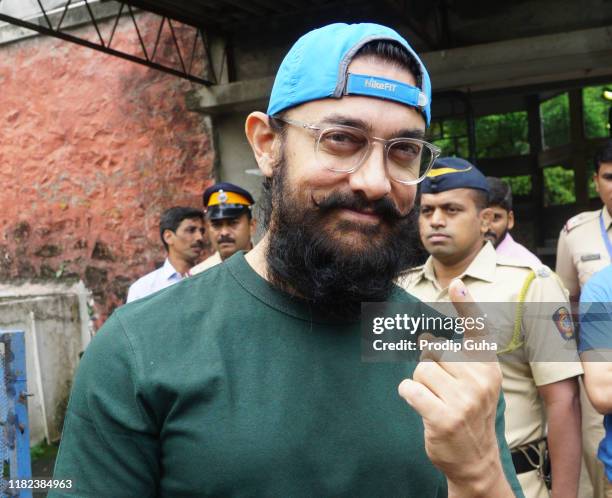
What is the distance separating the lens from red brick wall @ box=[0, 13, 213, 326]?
6.23 meters

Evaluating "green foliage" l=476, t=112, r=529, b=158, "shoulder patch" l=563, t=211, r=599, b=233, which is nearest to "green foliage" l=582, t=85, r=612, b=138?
"green foliage" l=476, t=112, r=529, b=158

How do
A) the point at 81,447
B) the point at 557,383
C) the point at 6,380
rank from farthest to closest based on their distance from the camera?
the point at 6,380 < the point at 557,383 < the point at 81,447

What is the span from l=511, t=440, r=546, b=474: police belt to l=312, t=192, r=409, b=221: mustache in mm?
1608

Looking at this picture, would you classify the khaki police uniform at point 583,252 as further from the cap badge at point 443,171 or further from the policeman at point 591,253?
the cap badge at point 443,171

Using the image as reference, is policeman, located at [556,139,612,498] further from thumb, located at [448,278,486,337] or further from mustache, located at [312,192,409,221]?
thumb, located at [448,278,486,337]

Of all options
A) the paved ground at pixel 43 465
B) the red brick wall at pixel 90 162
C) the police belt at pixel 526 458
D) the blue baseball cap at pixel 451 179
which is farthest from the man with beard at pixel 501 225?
the paved ground at pixel 43 465

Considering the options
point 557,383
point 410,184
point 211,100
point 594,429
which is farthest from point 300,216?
point 211,100

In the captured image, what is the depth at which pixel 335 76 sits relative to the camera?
1.30 metres

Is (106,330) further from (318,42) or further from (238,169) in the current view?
(238,169)

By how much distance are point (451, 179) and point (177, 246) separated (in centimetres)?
271

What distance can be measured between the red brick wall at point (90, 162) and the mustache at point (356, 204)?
490cm

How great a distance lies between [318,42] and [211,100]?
4648 mm

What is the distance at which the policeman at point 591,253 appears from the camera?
3.18m

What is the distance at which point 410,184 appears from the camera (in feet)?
4.50
